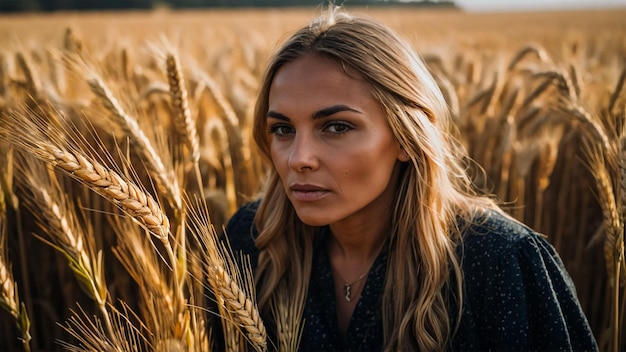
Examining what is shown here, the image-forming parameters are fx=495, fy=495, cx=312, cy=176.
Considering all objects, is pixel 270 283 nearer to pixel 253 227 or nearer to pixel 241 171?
pixel 253 227

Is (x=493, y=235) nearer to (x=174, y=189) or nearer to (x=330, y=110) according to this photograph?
(x=330, y=110)

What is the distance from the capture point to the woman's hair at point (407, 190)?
5.20 ft

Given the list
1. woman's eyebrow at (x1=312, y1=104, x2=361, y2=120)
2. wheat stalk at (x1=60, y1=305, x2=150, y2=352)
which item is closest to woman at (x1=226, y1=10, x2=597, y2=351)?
woman's eyebrow at (x1=312, y1=104, x2=361, y2=120)

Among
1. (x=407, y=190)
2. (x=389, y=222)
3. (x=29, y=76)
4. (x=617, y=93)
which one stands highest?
(x=29, y=76)

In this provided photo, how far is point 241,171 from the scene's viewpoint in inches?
114

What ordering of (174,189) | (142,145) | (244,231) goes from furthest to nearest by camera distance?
(244,231) → (142,145) → (174,189)

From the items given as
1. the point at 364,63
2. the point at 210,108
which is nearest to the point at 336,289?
the point at 364,63

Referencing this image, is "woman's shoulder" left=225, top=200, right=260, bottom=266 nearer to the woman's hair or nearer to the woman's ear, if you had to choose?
the woman's hair

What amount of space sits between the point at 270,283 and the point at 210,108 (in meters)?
1.97

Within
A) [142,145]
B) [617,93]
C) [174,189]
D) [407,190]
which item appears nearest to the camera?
[174,189]

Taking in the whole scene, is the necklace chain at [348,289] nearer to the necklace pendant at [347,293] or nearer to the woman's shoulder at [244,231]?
the necklace pendant at [347,293]

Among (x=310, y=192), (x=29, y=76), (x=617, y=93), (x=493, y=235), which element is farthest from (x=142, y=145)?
(x=617, y=93)

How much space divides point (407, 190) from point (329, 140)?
1.24ft

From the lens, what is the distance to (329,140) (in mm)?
1552
